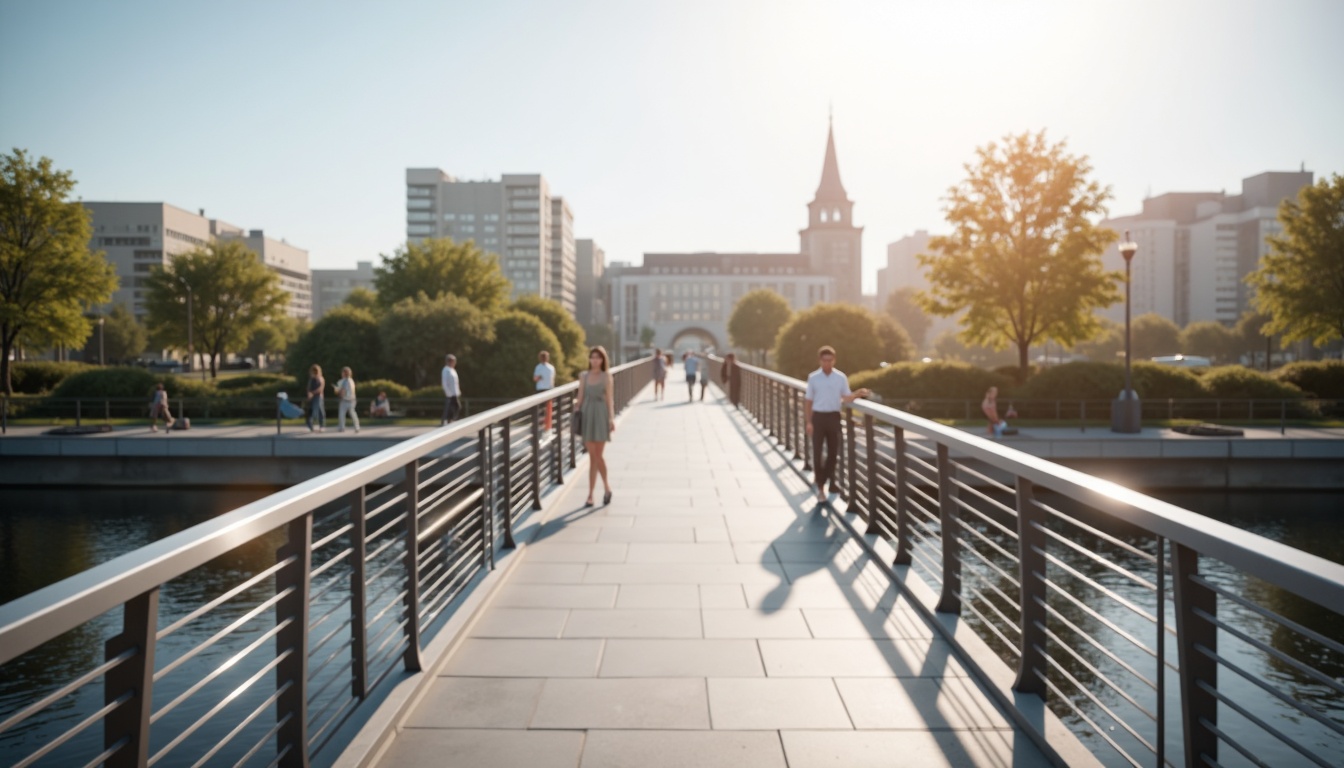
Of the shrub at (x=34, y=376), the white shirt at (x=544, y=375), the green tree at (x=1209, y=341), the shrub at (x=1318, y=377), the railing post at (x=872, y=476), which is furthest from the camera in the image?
the green tree at (x=1209, y=341)

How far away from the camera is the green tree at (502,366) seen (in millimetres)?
34906

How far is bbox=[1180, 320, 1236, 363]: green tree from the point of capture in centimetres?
9538

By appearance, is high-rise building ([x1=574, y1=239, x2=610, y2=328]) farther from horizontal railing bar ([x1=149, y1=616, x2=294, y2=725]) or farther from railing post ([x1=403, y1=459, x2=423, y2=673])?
horizontal railing bar ([x1=149, y1=616, x2=294, y2=725])

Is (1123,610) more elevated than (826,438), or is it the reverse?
(826,438)

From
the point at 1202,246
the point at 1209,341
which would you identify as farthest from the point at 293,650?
the point at 1202,246

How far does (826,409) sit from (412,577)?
5.82 metres

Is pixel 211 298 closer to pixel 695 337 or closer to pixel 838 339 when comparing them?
pixel 838 339

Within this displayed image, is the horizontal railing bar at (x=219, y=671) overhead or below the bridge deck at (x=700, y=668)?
overhead

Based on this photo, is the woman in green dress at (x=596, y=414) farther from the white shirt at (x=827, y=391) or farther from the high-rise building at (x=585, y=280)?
the high-rise building at (x=585, y=280)

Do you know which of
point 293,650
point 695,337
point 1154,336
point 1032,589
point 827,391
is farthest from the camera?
point 695,337

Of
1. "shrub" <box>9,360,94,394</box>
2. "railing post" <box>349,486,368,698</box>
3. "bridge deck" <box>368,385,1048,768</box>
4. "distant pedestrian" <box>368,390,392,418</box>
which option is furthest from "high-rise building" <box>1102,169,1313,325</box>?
"railing post" <box>349,486,368,698</box>

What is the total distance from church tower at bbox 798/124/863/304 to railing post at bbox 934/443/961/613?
503 ft

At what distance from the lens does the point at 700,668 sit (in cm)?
468

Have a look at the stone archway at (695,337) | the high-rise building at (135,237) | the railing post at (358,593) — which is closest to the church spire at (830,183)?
the stone archway at (695,337)
